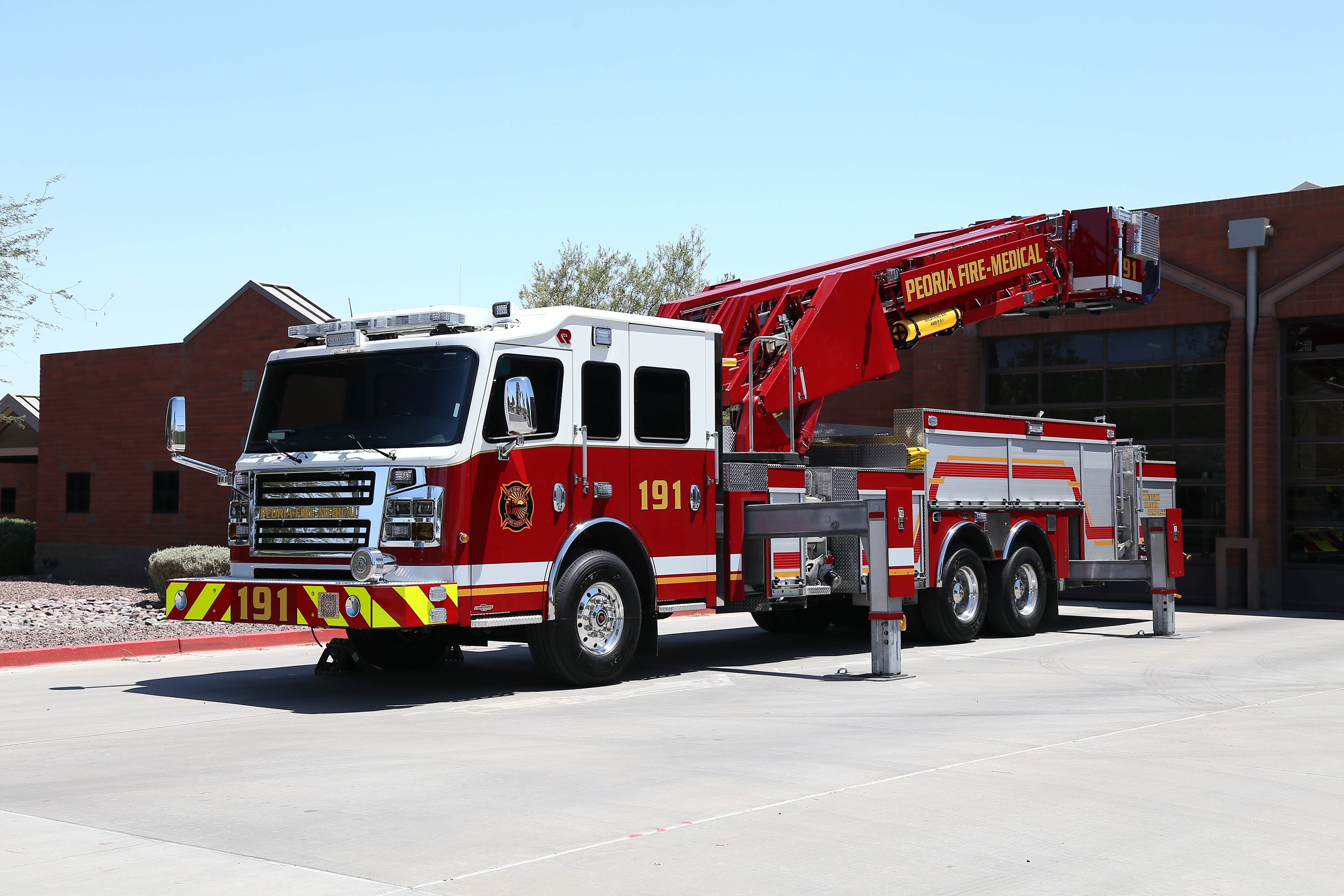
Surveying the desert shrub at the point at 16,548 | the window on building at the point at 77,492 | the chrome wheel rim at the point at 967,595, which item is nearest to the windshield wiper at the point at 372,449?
the chrome wheel rim at the point at 967,595

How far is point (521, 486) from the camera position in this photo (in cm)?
1065

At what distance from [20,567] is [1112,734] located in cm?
3069

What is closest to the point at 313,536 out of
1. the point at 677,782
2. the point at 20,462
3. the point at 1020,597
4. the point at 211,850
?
the point at 677,782

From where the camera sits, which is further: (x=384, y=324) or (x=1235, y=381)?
(x=1235, y=381)

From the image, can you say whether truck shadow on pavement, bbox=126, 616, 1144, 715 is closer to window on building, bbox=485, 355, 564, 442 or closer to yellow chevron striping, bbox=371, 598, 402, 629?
yellow chevron striping, bbox=371, 598, 402, 629

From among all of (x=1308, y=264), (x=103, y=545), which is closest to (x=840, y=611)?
(x=1308, y=264)

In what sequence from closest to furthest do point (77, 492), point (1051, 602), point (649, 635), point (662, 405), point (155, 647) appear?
point (662, 405) → point (649, 635) → point (155, 647) → point (1051, 602) → point (77, 492)

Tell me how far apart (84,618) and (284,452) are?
435 inches

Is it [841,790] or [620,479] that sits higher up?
[620,479]

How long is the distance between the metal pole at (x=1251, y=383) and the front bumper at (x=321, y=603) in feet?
50.9

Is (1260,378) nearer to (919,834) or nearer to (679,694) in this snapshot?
(679,694)

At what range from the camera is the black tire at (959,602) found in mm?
15016

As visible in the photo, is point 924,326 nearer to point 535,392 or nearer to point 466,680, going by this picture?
point 535,392

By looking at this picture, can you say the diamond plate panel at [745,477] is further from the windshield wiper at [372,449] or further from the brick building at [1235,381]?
the brick building at [1235,381]
